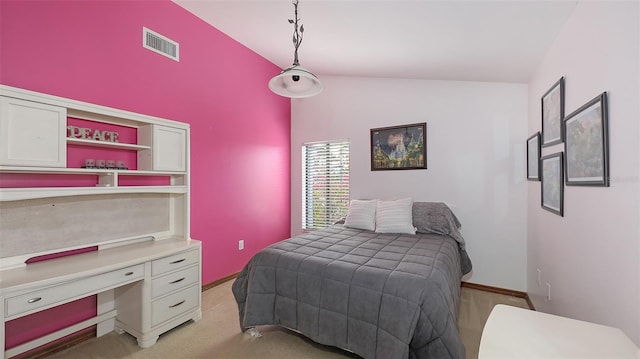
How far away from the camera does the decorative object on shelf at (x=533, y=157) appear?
7.82 feet

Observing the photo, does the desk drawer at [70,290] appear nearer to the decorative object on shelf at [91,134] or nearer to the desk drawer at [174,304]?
the desk drawer at [174,304]

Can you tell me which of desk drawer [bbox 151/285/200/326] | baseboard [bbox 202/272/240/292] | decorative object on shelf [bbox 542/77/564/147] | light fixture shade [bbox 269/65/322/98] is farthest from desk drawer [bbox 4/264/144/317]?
decorative object on shelf [bbox 542/77/564/147]

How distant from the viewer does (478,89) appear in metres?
3.09

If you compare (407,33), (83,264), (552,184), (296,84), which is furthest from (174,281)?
(552,184)

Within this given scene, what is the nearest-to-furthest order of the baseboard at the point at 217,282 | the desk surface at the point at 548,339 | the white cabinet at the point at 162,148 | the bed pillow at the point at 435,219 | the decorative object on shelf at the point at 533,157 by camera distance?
the desk surface at the point at 548,339, the white cabinet at the point at 162,148, the decorative object on shelf at the point at 533,157, the bed pillow at the point at 435,219, the baseboard at the point at 217,282

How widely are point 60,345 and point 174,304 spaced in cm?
77

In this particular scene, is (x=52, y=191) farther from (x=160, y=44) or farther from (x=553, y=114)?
(x=553, y=114)

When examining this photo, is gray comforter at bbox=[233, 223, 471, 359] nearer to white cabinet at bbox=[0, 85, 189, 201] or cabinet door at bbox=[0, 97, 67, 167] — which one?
white cabinet at bbox=[0, 85, 189, 201]

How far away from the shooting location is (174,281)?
2.19 meters

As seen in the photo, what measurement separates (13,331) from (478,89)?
4.61 m

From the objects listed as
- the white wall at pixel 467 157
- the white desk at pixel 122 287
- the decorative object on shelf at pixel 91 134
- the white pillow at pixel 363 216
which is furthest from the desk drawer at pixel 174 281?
the white wall at pixel 467 157

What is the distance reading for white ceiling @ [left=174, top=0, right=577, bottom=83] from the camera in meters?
1.77

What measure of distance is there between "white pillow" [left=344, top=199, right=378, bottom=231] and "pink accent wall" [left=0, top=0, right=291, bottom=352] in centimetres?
141

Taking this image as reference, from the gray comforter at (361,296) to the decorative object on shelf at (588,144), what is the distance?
97 cm
